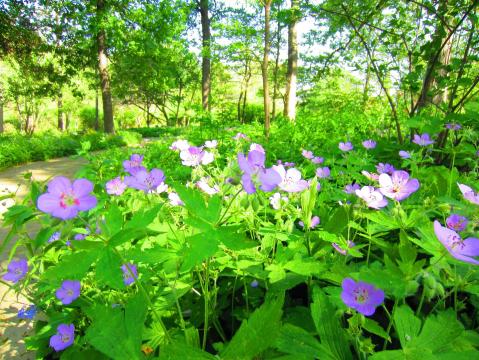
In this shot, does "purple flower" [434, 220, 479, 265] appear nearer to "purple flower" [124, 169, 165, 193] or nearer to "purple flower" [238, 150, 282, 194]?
"purple flower" [238, 150, 282, 194]

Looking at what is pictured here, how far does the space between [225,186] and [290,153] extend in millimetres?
2717

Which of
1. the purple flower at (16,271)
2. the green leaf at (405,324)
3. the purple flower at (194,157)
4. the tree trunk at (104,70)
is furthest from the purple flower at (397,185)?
the tree trunk at (104,70)

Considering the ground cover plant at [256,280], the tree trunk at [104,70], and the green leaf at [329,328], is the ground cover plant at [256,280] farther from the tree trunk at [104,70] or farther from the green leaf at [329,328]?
the tree trunk at [104,70]

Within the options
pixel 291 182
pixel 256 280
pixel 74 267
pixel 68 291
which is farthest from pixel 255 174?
pixel 68 291

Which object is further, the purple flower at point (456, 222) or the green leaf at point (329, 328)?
the purple flower at point (456, 222)

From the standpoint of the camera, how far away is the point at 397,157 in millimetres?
2869

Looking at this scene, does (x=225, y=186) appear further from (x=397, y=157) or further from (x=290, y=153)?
(x=290, y=153)

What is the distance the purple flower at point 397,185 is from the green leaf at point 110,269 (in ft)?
3.16

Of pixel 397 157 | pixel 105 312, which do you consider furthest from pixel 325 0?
pixel 105 312

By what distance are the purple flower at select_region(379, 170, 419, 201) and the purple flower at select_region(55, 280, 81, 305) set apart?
4.20ft

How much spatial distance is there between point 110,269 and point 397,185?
1.07 metres

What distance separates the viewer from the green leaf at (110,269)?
2.28ft

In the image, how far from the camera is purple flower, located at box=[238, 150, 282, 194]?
0.78 metres

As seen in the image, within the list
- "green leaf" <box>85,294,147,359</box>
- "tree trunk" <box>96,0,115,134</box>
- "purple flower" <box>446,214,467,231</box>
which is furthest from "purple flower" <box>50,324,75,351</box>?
"tree trunk" <box>96,0,115,134</box>
